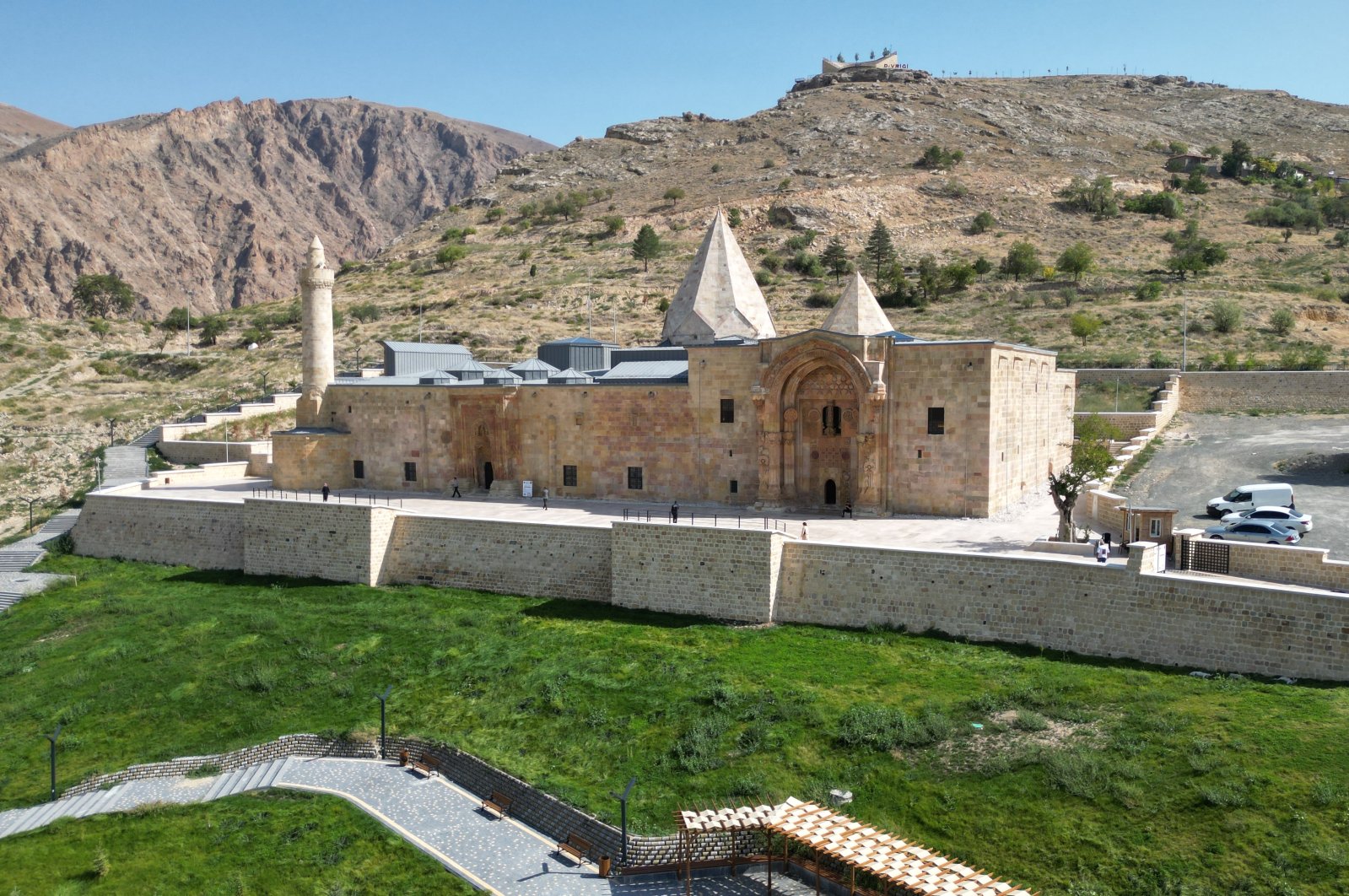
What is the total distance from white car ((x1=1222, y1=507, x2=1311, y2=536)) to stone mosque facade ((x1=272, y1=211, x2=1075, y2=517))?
19.2 feet

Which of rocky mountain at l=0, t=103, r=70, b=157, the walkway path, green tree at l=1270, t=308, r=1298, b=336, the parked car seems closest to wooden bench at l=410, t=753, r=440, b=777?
the walkway path

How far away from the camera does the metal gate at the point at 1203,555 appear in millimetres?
19750

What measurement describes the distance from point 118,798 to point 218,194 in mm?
128752

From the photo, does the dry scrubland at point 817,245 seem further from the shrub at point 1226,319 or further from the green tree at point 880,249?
the green tree at point 880,249

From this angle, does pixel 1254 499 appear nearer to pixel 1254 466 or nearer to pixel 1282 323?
pixel 1254 466

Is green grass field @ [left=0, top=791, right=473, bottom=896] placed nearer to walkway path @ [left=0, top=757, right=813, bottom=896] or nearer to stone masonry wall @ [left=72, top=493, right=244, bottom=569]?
walkway path @ [left=0, top=757, right=813, bottom=896]

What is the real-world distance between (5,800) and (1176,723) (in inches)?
804

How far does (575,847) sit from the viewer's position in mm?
15734

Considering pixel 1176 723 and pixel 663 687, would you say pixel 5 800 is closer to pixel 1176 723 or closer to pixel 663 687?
pixel 663 687

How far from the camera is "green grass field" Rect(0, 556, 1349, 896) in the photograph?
14.3 m

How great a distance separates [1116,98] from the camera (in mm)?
111250

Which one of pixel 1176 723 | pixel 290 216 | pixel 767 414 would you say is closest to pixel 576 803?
pixel 1176 723

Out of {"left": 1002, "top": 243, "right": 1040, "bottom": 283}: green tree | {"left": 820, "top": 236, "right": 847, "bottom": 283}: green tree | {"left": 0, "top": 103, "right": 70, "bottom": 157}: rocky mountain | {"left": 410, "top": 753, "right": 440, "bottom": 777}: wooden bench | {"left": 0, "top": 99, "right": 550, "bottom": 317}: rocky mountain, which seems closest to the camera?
{"left": 410, "top": 753, "right": 440, "bottom": 777}: wooden bench

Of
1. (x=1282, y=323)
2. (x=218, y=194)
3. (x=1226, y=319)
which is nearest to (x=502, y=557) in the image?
(x=1226, y=319)
